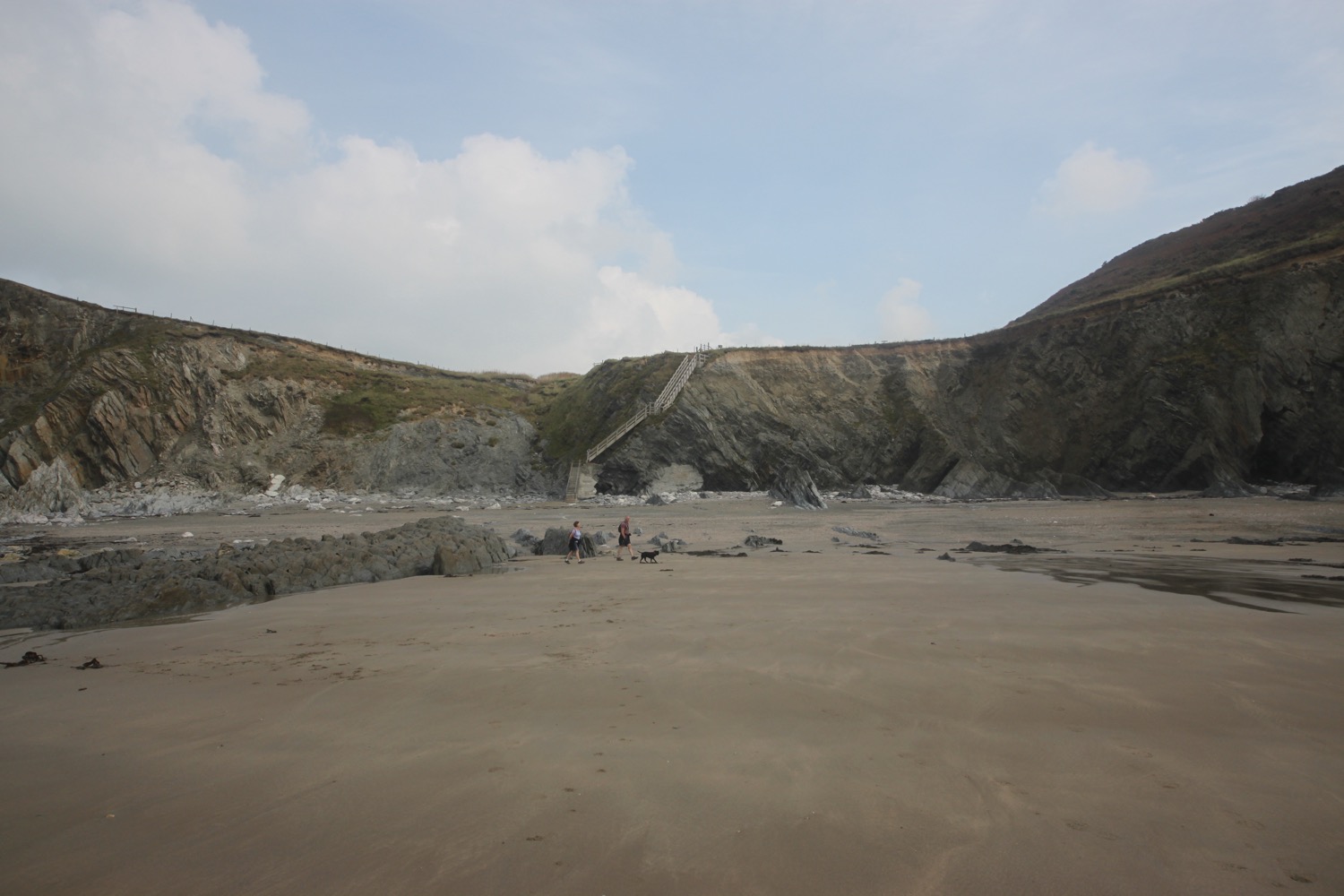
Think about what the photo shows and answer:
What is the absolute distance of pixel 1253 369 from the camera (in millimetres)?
37000

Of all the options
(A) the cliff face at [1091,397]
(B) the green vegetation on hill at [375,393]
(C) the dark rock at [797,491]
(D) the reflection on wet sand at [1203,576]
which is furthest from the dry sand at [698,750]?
(B) the green vegetation on hill at [375,393]

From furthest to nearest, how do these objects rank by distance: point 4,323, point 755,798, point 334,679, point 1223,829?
point 4,323
point 334,679
point 755,798
point 1223,829

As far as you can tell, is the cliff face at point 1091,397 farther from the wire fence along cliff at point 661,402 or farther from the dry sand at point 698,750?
the dry sand at point 698,750

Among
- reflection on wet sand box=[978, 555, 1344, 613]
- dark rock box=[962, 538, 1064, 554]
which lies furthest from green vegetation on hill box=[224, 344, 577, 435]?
reflection on wet sand box=[978, 555, 1344, 613]

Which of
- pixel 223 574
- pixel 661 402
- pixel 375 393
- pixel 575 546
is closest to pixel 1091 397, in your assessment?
pixel 661 402


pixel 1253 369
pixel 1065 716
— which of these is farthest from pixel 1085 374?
pixel 1065 716

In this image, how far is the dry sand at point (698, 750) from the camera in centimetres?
302

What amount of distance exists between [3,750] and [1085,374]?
51.5m

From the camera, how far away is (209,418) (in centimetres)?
4744

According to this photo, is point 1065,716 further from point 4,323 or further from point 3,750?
point 4,323

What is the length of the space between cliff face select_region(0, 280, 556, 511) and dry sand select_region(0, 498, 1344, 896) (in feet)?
139

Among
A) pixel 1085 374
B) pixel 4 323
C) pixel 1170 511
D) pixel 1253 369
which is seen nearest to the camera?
pixel 1170 511

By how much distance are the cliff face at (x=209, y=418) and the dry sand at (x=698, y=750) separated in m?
42.4

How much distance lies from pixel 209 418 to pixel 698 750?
54.2 meters
